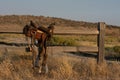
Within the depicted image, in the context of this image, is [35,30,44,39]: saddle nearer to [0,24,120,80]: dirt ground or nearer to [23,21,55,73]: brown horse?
[23,21,55,73]: brown horse

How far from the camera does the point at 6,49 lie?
1419cm

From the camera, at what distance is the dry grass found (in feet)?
40.4

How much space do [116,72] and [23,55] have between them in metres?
3.13

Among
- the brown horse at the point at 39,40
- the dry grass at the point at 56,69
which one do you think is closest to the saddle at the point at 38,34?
the brown horse at the point at 39,40

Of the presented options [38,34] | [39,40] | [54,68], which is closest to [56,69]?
[54,68]

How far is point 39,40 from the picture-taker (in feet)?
42.7

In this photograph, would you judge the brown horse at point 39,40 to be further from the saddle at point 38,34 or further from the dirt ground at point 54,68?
the dirt ground at point 54,68

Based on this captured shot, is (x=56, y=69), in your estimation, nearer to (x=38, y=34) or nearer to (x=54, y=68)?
(x=54, y=68)

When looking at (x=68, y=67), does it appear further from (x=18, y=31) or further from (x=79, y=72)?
(x=18, y=31)

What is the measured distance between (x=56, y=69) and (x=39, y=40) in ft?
3.39

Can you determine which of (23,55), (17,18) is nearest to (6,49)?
(23,55)

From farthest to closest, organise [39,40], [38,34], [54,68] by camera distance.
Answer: [54,68]
[39,40]
[38,34]

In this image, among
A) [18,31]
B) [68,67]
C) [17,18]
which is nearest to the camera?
[68,67]

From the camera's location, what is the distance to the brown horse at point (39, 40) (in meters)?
12.8
